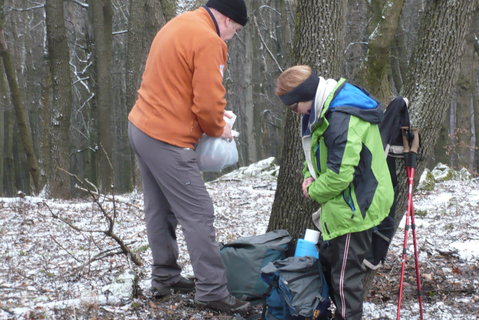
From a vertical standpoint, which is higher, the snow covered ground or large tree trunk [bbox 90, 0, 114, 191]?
large tree trunk [bbox 90, 0, 114, 191]

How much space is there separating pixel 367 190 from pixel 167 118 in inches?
57.6

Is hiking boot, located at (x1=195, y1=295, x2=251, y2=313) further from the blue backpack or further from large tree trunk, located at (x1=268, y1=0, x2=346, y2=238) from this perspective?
large tree trunk, located at (x1=268, y1=0, x2=346, y2=238)

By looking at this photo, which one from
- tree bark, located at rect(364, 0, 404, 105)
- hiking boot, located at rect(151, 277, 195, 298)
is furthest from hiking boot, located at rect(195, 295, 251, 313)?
tree bark, located at rect(364, 0, 404, 105)

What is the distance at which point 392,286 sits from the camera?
194 inches

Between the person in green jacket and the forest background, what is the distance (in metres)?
1.06

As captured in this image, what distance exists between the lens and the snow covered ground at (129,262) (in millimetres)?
3859

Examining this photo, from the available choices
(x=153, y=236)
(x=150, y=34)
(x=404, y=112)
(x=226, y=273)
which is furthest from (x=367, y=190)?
(x=150, y=34)

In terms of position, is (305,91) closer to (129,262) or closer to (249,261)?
(249,261)

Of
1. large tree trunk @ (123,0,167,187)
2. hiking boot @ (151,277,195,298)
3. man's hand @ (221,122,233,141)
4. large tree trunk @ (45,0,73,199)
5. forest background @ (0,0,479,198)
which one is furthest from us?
large tree trunk @ (45,0,73,199)

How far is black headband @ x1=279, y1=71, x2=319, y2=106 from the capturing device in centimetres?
335

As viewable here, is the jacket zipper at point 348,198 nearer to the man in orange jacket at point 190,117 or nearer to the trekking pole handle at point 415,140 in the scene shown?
the trekking pole handle at point 415,140

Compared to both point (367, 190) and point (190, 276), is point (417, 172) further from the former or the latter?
point (190, 276)

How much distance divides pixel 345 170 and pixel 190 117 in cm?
118

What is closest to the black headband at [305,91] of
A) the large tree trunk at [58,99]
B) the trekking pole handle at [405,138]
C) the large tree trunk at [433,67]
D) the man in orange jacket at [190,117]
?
the man in orange jacket at [190,117]
